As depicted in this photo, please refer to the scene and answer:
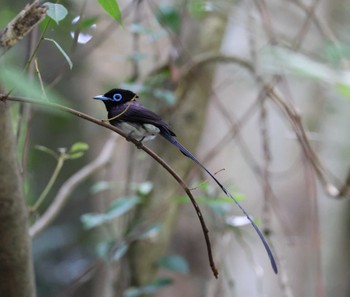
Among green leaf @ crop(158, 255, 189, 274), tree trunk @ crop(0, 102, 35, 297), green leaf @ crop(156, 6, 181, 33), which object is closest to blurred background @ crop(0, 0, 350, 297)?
green leaf @ crop(156, 6, 181, 33)

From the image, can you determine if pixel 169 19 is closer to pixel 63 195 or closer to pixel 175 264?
pixel 63 195

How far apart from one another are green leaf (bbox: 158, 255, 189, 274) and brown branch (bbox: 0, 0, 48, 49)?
127cm

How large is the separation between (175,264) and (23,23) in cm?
132

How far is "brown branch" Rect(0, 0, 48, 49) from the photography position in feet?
3.52

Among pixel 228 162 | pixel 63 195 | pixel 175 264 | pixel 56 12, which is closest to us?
pixel 56 12

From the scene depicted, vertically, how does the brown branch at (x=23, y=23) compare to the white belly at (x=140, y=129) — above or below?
above

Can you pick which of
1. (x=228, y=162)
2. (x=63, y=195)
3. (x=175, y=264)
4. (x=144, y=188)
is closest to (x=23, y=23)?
(x=63, y=195)

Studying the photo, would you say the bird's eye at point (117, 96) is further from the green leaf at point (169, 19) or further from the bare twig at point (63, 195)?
the green leaf at point (169, 19)

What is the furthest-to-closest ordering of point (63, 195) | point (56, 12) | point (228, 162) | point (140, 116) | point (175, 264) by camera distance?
point (228, 162)
point (175, 264)
point (63, 195)
point (140, 116)
point (56, 12)

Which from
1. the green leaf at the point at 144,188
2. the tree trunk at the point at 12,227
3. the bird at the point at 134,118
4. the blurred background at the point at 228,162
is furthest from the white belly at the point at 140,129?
the blurred background at the point at 228,162

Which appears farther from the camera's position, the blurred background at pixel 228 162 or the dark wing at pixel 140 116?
the blurred background at pixel 228 162

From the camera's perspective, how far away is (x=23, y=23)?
1.11m

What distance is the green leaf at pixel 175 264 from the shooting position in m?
2.23

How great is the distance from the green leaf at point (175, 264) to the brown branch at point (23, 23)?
1272 millimetres
